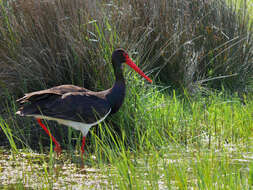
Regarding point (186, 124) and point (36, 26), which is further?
point (36, 26)

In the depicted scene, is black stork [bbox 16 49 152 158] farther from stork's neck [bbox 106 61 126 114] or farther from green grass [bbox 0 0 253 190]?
green grass [bbox 0 0 253 190]

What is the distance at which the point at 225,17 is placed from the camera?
736 cm

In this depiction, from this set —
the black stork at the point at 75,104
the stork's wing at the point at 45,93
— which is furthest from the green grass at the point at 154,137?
the stork's wing at the point at 45,93

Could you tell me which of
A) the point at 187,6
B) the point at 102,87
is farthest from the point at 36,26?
the point at 187,6

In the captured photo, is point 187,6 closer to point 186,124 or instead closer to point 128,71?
point 128,71

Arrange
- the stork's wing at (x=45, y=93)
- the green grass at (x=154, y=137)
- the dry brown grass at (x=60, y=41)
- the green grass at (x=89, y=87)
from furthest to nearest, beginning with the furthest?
the dry brown grass at (x=60, y=41) < the green grass at (x=89, y=87) < the stork's wing at (x=45, y=93) < the green grass at (x=154, y=137)

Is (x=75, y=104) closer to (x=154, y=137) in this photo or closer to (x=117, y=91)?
(x=117, y=91)

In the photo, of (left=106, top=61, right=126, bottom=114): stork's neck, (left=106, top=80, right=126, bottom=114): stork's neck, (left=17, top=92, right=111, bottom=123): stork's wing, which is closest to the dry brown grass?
(left=106, top=61, right=126, bottom=114): stork's neck

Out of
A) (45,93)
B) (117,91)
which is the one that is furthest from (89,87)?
(45,93)

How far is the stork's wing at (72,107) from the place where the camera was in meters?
4.90

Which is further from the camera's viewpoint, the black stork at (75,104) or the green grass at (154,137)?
the black stork at (75,104)

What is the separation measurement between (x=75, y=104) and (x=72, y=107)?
1.8 inches

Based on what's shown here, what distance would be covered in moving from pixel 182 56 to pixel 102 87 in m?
1.72

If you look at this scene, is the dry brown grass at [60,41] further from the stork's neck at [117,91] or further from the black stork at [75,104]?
the black stork at [75,104]
